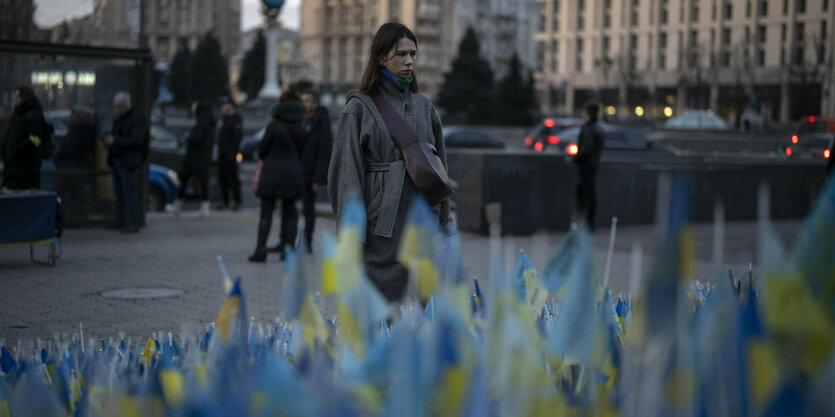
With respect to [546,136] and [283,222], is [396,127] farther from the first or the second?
[546,136]

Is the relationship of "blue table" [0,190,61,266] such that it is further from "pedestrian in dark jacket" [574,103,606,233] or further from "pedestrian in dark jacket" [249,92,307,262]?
"pedestrian in dark jacket" [574,103,606,233]

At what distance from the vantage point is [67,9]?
533 inches

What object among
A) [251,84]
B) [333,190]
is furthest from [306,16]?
[333,190]

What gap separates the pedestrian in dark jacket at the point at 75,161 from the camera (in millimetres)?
13117

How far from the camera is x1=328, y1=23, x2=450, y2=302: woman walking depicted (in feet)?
14.7

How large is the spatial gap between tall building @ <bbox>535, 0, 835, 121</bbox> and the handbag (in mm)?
77081

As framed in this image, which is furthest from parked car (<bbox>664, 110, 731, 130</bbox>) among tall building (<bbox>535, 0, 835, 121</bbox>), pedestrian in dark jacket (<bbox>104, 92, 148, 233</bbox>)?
pedestrian in dark jacket (<bbox>104, 92, 148, 233</bbox>)

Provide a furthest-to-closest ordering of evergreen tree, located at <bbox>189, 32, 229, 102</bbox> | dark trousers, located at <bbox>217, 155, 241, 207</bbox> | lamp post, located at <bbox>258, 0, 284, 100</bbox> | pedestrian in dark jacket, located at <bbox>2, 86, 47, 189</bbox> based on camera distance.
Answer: evergreen tree, located at <bbox>189, 32, 229, 102</bbox> → lamp post, located at <bbox>258, 0, 284, 100</bbox> → dark trousers, located at <bbox>217, 155, 241, 207</bbox> → pedestrian in dark jacket, located at <bbox>2, 86, 47, 189</bbox>

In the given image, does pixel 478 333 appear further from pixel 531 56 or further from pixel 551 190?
pixel 531 56

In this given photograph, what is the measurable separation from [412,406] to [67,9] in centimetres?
1305

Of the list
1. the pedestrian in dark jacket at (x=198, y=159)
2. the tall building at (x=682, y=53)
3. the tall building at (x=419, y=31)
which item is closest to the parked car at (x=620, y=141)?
the pedestrian in dark jacket at (x=198, y=159)

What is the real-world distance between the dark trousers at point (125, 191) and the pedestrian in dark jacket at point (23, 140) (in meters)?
1.57

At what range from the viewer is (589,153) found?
42.1 feet

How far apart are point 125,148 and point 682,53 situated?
9387cm
